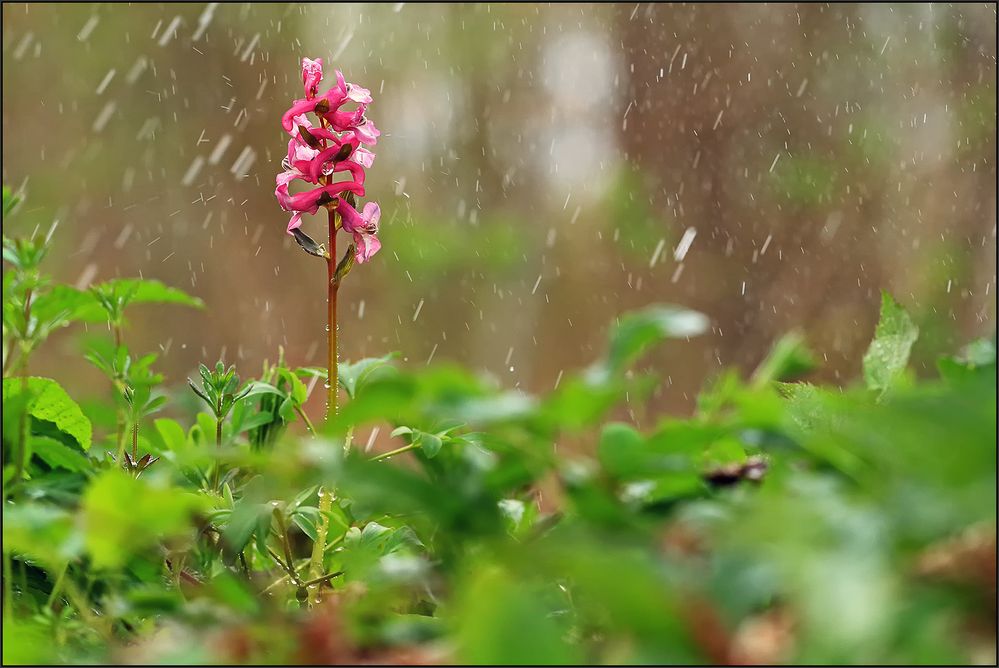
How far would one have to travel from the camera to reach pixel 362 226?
0.77 metres

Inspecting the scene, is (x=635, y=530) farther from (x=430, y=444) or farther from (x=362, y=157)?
(x=362, y=157)

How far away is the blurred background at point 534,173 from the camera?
5176mm

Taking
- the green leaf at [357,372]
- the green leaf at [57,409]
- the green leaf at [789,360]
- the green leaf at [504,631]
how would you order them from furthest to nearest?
the green leaf at [357,372], the green leaf at [57,409], the green leaf at [789,360], the green leaf at [504,631]

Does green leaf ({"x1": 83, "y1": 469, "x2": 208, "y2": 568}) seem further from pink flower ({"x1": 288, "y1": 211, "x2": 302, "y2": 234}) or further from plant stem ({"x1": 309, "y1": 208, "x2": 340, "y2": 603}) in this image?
pink flower ({"x1": 288, "y1": 211, "x2": 302, "y2": 234})

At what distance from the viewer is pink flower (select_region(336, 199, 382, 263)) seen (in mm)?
737

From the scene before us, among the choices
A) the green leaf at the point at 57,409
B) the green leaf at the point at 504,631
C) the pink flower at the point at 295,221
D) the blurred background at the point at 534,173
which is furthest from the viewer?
the blurred background at the point at 534,173

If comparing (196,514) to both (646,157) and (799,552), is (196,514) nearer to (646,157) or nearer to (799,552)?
(799,552)

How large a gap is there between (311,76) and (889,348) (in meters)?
0.46

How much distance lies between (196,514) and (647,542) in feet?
0.79

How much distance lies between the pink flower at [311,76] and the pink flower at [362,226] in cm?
8

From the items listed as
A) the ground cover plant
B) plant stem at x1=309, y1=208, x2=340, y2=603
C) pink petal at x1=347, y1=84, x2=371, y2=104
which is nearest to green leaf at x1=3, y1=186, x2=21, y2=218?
the ground cover plant

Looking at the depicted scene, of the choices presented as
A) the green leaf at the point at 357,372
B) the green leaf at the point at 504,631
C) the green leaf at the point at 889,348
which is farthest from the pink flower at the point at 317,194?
the green leaf at the point at 504,631

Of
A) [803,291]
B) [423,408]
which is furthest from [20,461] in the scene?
[803,291]

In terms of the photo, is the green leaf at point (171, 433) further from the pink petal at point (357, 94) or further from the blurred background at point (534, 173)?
the blurred background at point (534, 173)
